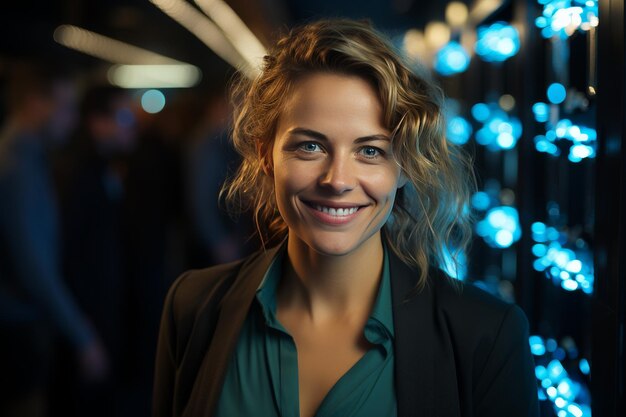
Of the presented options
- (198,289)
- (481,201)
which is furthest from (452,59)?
(198,289)

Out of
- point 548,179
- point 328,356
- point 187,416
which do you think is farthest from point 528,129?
point 187,416

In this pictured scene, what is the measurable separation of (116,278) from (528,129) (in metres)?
2.33

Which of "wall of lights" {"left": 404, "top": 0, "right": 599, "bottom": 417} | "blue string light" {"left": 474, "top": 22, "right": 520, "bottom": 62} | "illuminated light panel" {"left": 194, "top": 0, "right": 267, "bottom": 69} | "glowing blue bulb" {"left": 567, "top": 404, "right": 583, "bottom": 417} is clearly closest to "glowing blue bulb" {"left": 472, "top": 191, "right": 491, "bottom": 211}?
"wall of lights" {"left": 404, "top": 0, "right": 599, "bottom": 417}

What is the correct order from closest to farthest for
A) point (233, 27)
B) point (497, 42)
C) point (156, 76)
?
point (497, 42)
point (233, 27)
point (156, 76)

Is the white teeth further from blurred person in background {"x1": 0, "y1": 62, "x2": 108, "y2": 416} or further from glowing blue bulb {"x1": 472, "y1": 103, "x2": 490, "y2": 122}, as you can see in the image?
glowing blue bulb {"x1": 472, "y1": 103, "x2": 490, "y2": 122}

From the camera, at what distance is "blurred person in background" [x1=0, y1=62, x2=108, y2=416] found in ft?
9.62

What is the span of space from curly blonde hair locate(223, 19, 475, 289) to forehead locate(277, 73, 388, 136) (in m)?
0.02

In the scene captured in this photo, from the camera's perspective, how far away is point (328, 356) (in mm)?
1584

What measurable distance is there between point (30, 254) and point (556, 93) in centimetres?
220

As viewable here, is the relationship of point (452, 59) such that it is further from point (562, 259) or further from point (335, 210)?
point (335, 210)

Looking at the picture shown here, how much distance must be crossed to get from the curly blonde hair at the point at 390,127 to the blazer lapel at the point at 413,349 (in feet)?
0.19

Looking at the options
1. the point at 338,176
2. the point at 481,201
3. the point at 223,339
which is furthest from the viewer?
the point at 481,201

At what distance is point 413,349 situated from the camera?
149cm

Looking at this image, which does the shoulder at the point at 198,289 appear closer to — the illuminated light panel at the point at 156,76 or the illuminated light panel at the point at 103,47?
the illuminated light panel at the point at 103,47
